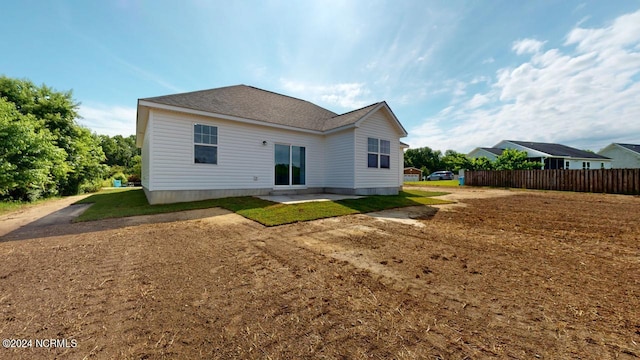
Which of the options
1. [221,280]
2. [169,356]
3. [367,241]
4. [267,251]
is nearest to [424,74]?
[367,241]

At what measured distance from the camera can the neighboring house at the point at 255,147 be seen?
842 centimetres

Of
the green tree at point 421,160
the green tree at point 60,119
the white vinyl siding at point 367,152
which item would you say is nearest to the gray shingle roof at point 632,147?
the green tree at point 421,160

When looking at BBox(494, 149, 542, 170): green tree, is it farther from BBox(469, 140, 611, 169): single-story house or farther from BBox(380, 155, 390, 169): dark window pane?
BBox(380, 155, 390, 169): dark window pane

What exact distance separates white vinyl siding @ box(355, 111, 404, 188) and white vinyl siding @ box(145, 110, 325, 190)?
7.80ft

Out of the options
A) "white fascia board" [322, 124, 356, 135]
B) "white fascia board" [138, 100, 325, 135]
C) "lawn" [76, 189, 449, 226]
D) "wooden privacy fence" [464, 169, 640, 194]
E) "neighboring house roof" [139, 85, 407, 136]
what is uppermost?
"neighboring house roof" [139, 85, 407, 136]

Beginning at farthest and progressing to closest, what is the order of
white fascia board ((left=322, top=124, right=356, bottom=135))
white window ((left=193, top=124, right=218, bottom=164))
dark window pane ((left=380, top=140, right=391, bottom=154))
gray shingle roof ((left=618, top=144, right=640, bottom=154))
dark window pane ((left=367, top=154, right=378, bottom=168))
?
gray shingle roof ((left=618, top=144, right=640, bottom=154)) → dark window pane ((left=380, top=140, right=391, bottom=154)) → dark window pane ((left=367, top=154, right=378, bottom=168)) → white fascia board ((left=322, top=124, right=356, bottom=135)) → white window ((left=193, top=124, right=218, bottom=164))

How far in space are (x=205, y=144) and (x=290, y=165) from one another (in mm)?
3928

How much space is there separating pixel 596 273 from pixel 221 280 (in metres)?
4.66

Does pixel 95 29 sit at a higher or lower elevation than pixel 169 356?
higher

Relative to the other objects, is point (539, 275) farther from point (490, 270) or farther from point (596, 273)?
point (596, 273)

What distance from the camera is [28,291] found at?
246cm

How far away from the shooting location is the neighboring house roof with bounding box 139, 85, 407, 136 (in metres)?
9.12

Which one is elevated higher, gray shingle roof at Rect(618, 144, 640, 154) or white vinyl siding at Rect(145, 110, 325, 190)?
gray shingle roof at Rect(618, 144, 640, 154)

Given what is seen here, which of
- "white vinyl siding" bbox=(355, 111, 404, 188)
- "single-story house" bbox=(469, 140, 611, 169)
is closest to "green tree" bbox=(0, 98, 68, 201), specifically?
"white vinyl siding" bbox=(355, 111, 404, 188)
